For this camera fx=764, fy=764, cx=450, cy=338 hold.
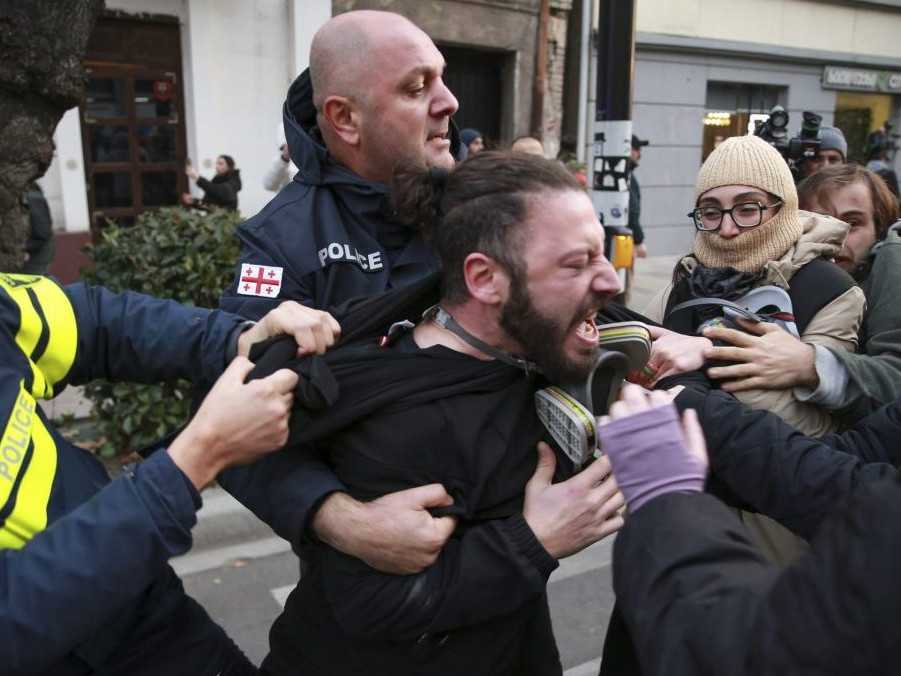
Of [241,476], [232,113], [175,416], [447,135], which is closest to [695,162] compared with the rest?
[232,113]

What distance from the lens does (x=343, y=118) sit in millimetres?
1966

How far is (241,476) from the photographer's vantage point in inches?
61.4

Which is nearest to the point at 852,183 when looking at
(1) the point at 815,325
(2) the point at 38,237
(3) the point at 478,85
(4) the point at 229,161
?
(1) the point at 815,325

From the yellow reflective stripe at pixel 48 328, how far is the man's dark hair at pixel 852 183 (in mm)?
2347

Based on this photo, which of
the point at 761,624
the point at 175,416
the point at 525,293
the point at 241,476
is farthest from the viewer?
the point at 175,416

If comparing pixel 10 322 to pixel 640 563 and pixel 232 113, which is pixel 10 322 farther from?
pixel 232 113

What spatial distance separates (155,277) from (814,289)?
3.57m

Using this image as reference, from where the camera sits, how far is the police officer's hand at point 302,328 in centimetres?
142

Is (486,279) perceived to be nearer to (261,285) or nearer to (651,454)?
(651,454)

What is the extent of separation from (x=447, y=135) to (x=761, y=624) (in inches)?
60.3

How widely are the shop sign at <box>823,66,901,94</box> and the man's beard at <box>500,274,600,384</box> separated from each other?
1501 cm

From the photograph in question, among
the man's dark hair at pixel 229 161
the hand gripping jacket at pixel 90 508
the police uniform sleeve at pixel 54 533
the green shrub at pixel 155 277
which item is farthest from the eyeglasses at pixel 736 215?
the man's dark hair at pixel 229 161

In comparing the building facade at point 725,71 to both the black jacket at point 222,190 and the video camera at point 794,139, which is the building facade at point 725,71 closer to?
the black jacket at point 222,190

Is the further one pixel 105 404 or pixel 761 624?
pixel 105 404
